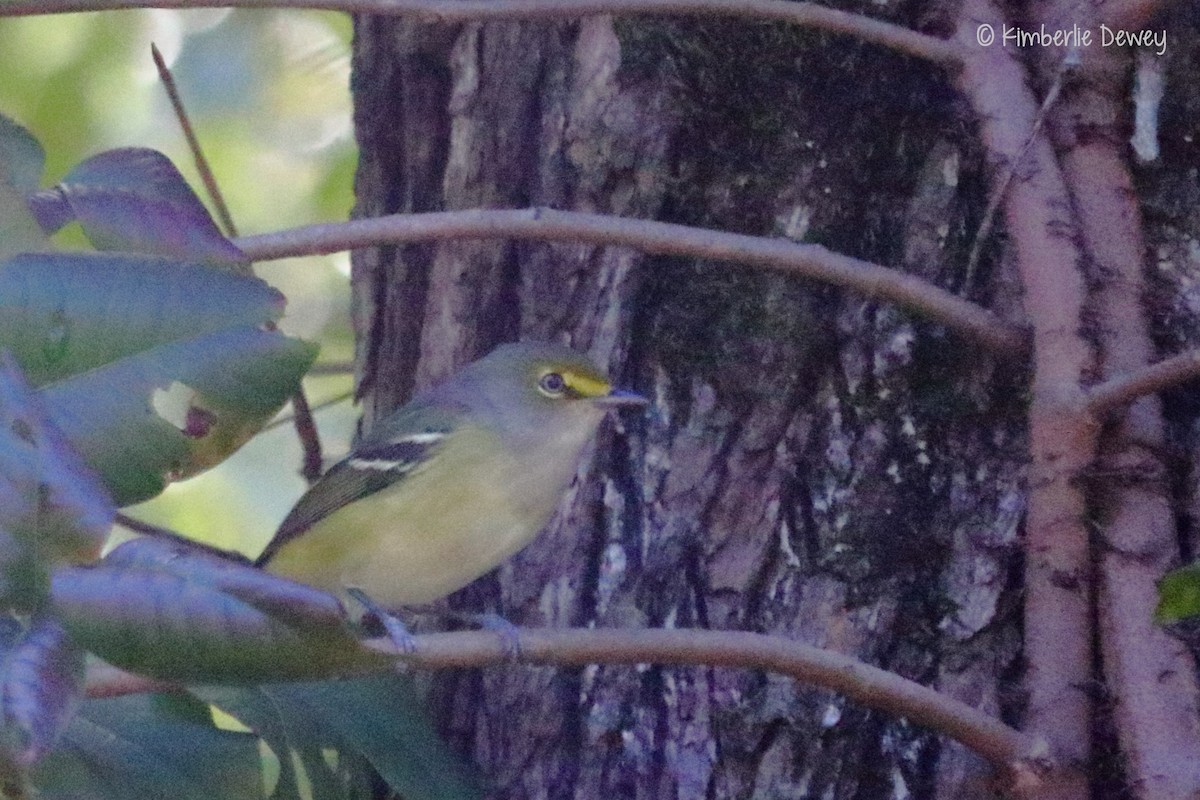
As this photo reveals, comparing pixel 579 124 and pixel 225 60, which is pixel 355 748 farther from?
pixel 225 60

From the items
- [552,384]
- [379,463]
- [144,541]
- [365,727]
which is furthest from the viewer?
[379,463]

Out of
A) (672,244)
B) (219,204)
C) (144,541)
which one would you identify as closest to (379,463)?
(219,204)

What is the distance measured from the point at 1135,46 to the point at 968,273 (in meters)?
0.45

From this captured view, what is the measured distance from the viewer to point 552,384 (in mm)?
3123

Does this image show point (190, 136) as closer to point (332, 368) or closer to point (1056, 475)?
point (332, 368)

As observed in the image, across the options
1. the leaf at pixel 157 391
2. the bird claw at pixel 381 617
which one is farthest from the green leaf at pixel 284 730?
the leaf at pixel 157 391

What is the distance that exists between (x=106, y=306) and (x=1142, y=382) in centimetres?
136

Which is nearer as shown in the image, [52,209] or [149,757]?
[52,209]

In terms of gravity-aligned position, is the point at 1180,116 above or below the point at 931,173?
above

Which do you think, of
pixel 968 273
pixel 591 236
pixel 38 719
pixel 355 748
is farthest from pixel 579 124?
pixel 38 719

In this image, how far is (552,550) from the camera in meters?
2.89

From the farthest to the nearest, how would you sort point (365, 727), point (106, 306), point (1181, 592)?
point (365, 727)
point (106, 306)
point (1181, 592)

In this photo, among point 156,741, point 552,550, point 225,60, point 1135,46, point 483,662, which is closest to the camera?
point 483,662

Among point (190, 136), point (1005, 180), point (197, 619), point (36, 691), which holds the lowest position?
point (36, 691)
